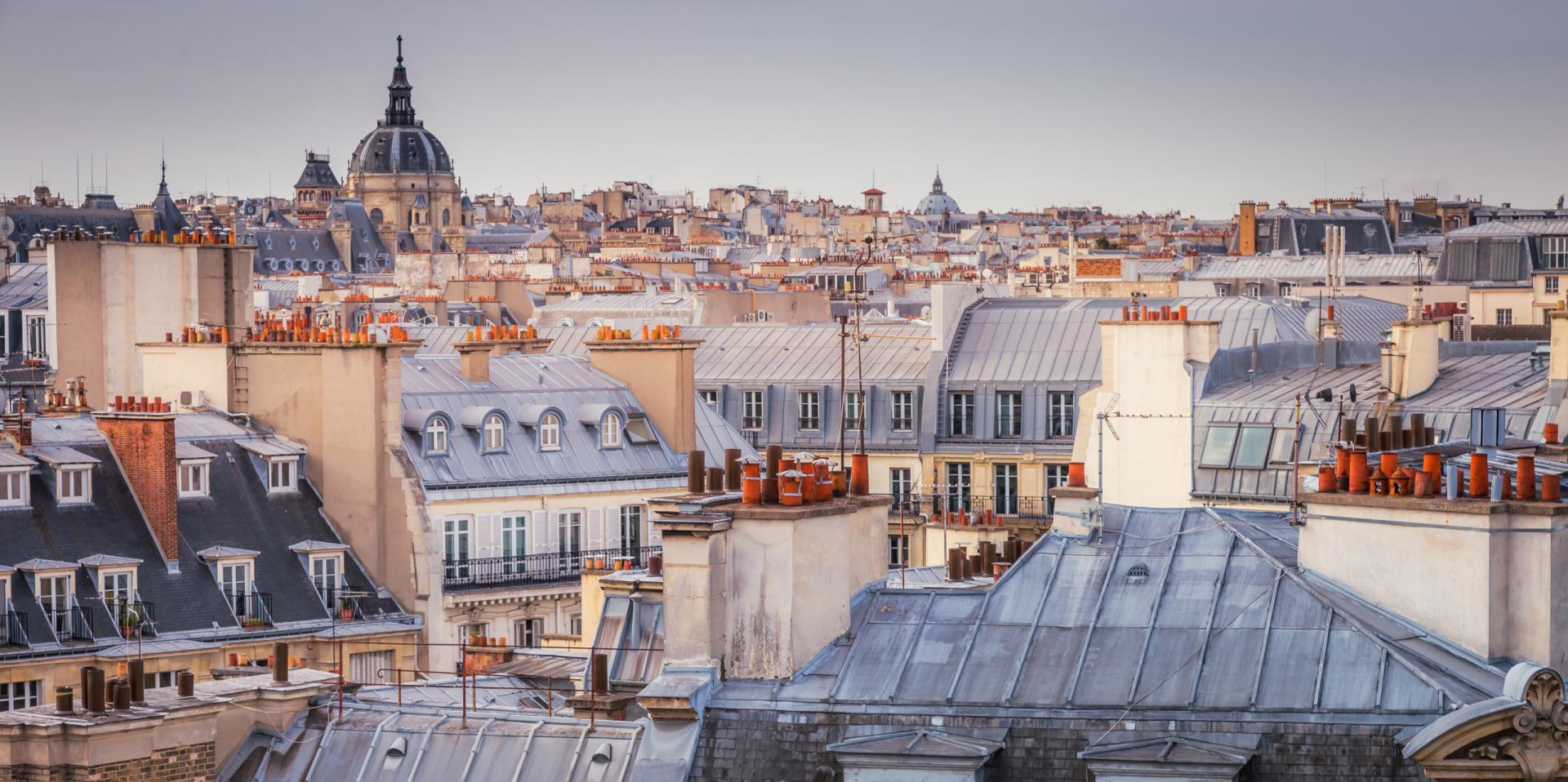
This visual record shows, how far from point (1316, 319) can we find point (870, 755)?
38.0 m

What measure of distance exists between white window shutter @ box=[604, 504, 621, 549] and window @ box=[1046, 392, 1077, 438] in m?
12.3

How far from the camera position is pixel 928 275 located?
4491 inches

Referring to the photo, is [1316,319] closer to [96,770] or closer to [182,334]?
[182,334]

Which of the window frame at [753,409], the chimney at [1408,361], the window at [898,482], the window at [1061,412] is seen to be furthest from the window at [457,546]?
the window frame at [753,409]

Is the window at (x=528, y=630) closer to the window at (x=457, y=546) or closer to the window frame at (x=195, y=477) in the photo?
the window at (x=457, y=546)

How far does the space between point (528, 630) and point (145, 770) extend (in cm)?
1894

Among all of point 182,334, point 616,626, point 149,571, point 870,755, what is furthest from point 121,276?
point 870,755

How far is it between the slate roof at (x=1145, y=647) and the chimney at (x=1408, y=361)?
63.1ft

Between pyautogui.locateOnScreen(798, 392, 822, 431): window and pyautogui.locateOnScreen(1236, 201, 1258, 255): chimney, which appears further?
pyautogui.locateOnScreen(1236, 201, 1258, 255): chimney

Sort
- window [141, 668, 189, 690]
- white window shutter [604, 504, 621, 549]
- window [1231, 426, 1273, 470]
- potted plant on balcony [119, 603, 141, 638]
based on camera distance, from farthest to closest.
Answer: white window shutter [604, 504, 621, 549], window [1231, 426, 1273, 470], potted plant on balcony [119, 603, 141, 638], window [141, 668, 189, 690]

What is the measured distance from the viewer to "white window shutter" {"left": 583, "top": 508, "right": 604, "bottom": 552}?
39594mm

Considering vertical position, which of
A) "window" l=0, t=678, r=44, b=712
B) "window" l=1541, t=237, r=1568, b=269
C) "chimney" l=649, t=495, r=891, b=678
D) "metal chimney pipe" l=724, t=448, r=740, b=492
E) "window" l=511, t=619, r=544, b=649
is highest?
"window" l=1541, t=237, r=1568, b=269

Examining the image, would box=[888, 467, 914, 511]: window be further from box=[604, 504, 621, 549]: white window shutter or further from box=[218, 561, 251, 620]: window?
box=[218, 561, 251, 620]: window

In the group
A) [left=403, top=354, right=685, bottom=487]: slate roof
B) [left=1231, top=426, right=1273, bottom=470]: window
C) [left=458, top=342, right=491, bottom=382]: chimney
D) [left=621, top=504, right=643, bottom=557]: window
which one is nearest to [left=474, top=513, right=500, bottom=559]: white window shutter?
[left=403, top=354, right=685, bottom=487]: slate roof
